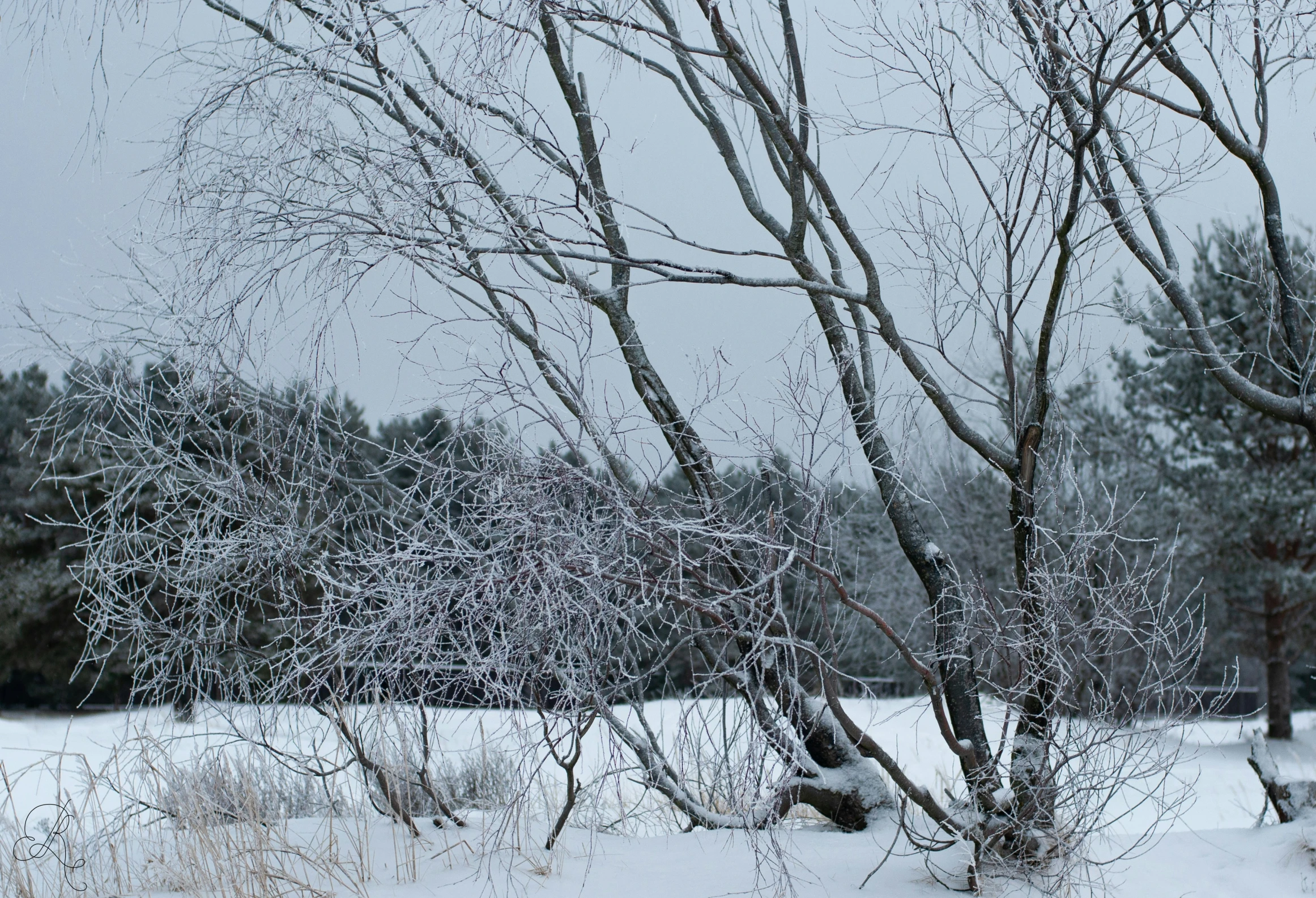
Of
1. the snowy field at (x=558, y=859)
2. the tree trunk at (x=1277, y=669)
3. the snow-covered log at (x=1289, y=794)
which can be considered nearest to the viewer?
the snowy field at (x=558, y=859)

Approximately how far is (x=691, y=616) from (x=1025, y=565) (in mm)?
1334

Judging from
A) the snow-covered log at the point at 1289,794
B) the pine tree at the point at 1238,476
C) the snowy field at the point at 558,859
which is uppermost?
the pine tree at the point at 1238,476

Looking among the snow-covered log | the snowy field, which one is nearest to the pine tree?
the snow-covered log

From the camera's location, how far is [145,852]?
4.01m

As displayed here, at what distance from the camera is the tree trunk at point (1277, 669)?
50.3ft

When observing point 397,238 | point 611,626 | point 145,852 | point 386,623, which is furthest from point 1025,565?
point 145,852

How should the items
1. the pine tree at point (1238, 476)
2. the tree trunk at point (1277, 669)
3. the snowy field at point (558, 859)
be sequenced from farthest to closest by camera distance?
the tree trunk at point (1277, 669)
the pine tree at point (1238, 476)
the snowy field at point (558, 859)

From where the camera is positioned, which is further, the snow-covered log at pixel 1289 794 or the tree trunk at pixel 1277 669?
the tree trunk at pixel 1277 669

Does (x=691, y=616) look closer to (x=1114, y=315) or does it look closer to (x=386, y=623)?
(x=386, y=623)

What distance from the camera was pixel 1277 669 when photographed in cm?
1545

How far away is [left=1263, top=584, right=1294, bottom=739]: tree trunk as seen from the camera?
Answer: 15.3 m

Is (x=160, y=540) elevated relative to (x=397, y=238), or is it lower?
lower
